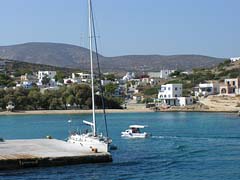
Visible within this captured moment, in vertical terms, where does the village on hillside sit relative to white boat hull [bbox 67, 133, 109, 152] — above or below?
above

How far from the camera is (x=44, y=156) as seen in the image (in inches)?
1453

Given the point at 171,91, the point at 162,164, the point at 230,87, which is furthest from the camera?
the point at 230,87

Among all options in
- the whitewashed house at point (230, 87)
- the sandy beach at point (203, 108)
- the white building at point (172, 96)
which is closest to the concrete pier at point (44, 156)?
the sandy beach at point (203, 108)

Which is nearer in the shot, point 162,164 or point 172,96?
point 162,164

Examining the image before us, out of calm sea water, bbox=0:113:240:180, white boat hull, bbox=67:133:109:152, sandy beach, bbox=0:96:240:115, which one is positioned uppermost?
sandy beach, bbox=0:96:240:115

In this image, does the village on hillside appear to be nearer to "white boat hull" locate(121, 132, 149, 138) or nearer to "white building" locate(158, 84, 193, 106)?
"white building" locate(158, 84, 193, 106)

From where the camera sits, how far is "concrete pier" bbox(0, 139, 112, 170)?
36.0 meters

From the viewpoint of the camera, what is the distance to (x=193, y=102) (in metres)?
146

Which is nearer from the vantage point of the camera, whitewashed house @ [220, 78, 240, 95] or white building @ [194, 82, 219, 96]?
whitewashed house @ [220, 78, 240, 95]

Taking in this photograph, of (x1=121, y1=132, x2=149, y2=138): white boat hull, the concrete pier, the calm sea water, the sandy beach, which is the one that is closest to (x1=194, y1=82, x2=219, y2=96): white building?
the sandy beach

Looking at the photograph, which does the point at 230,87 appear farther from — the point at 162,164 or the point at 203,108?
the point at 162,164

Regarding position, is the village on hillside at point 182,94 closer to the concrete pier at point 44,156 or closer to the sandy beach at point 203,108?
the sandy beach at point 203,108

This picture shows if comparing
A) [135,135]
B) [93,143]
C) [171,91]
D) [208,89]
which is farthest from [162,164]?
[208,89]

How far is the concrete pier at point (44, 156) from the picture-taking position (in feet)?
118
